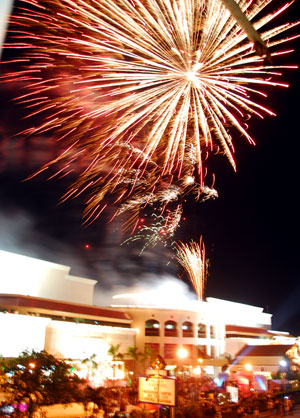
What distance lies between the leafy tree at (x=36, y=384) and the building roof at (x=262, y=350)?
3196cm

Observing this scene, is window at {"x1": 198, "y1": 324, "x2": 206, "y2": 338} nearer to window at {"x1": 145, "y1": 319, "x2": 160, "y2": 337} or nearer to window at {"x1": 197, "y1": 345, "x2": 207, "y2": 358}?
window at {"x1": 197, "y1": 345, "x2": 207, "y2": 358}

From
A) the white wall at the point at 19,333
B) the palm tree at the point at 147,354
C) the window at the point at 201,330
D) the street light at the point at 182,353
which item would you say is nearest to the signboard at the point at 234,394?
the white wall at the point at 19,333

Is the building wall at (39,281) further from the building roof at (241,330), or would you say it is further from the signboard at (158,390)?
the signboard at (158,390)

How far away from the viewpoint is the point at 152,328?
39344 millimetres

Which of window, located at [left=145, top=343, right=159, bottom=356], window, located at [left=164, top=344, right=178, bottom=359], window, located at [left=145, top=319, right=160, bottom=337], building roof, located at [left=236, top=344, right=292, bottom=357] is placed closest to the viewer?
window, located at [left=145, top=343, right=159, bottom=356]

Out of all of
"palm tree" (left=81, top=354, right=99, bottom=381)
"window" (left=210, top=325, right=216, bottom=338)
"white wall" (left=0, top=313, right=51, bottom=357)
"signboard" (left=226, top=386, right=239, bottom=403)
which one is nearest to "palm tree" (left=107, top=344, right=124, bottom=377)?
"palm tree" (left=81, top=354, right=99, bottom=381)

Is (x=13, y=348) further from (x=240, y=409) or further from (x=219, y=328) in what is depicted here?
(x=219, y=328)

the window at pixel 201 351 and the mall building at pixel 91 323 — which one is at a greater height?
the mall building at pixel 91 323

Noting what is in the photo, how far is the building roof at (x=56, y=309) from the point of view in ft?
86.8

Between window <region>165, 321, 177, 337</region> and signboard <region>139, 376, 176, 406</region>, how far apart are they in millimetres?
28861

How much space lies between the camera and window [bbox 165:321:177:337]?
3991 cm

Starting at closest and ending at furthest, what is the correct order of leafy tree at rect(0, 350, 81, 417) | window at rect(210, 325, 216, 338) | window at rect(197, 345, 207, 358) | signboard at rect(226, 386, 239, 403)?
leafy tree at rect(0, 350, 81, 417)
signboard at rect(226, 386, 239, 403)
window at rect(197, 345, 207, 358)
window at rect(210, 325, 216, 338)

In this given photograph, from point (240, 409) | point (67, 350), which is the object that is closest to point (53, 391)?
point (240, 409)

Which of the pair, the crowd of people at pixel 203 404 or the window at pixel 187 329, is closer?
the crowd of people at pixel 203 404
